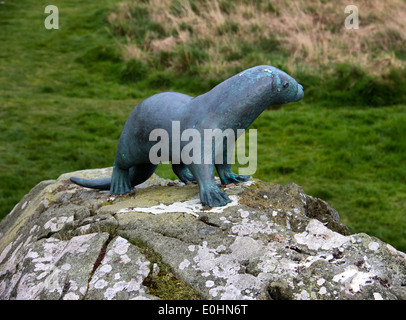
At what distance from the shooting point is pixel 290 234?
255 centimetres

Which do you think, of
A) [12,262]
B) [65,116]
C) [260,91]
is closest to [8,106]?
[65,116]

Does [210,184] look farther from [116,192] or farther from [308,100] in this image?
[308,100]

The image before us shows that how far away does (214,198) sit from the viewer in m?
2.88

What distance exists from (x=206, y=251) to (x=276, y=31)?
714 centimetres

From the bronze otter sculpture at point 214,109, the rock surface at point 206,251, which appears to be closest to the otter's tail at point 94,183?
the rock surface at point 206,251

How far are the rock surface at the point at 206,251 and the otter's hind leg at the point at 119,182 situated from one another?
0.18 metres

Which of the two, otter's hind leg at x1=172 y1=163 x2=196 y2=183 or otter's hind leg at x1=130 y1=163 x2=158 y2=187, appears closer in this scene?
otter's hind leg at x1=130 y1=163 x2=158 y2=187

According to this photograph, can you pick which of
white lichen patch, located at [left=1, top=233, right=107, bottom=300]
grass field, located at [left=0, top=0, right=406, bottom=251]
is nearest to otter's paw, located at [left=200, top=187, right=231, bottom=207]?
white lichen patch, located at [left=1, top=233, right=107, bottom=300]

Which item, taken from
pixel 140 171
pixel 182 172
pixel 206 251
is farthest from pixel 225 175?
pixel 206 251

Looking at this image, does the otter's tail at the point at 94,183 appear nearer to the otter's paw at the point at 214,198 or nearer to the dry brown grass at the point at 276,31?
the otter's paw at the point at 214,198

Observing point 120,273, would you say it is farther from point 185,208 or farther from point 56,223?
point 56,223

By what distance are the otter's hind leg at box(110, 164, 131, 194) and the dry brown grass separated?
443cm

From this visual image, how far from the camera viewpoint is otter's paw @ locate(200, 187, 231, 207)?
2.85 m

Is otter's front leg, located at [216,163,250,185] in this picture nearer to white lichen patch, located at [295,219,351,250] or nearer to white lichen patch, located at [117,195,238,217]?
white lichen patch, located at [117,195,238,217]
